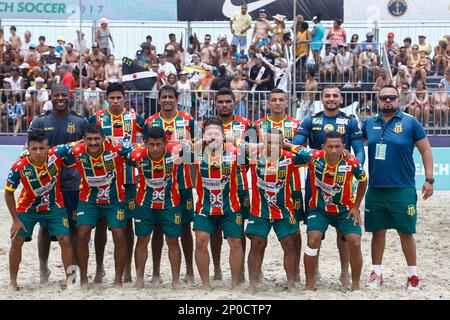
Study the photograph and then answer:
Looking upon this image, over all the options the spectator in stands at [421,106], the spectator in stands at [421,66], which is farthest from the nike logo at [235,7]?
the spectator in stands at [421,106]

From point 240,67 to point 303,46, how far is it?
1.69 m

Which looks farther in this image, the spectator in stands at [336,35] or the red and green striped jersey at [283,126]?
the spectator in stands at [336,35]

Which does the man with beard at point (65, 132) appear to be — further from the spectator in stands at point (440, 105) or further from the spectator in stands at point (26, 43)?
the spectator in stands at point (26, 43)

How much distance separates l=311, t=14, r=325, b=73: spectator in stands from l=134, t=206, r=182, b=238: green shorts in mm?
11186

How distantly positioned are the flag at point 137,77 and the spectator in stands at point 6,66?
3.14m

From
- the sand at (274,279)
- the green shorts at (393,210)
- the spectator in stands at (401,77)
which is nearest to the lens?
the sand at (274,279)

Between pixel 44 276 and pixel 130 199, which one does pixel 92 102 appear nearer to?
pixel 44 276

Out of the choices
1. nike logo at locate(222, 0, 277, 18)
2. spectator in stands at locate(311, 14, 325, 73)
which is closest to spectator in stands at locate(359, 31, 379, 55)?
spectator in stands at locate(311, 14, 325, 73)

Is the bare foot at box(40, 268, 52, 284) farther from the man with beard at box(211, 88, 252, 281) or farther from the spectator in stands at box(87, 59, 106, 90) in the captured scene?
the spectator in stands at box(87, 59, 106, 90)

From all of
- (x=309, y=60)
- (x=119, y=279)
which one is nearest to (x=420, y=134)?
(x=119, y=279)

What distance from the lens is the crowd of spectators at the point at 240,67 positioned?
61.1 feet

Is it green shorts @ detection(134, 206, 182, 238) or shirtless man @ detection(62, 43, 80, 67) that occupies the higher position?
shirtless man @ detection(62, 43, 80, 67)

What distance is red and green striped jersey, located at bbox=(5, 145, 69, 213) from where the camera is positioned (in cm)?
936

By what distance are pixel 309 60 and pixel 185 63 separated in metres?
2.93
